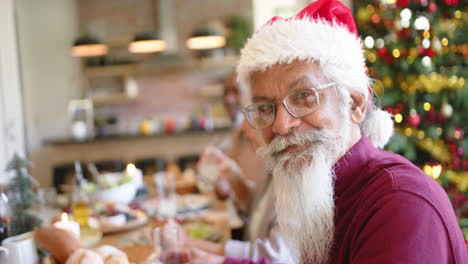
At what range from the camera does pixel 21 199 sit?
1.21m

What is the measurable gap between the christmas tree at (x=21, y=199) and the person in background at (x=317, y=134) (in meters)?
0.69

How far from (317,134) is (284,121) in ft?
0.31

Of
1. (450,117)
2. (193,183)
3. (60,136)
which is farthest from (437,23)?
(60,136)

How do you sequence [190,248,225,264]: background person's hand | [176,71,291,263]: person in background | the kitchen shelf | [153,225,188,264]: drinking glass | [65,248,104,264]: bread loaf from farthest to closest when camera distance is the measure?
the kitchen shelf → [176,71,291,263]: person in background → [190,248,225,264]: background person's hand → [153,225,188,264]: drinking glass → [65,248,104,264]: bread loaf

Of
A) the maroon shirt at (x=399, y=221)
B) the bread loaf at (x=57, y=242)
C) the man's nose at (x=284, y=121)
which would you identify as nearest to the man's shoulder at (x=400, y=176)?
the maroon shirt at (x=399, y=221)

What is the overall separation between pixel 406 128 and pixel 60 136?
4.60 metres

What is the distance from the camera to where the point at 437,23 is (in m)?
2.73

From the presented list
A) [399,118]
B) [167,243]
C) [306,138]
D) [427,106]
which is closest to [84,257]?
[167,243]

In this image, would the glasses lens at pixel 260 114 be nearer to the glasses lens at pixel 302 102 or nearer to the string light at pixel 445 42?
the glasses lens at pixel 302 102

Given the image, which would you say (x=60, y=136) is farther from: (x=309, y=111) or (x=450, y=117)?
(x=309, y=111)

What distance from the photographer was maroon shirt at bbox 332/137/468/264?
830mm

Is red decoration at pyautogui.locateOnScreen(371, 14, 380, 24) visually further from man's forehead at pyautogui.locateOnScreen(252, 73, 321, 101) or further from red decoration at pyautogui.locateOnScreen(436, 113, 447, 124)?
man's forehead at pyautogui.locateOnScreen(252, 73, 321, 101)

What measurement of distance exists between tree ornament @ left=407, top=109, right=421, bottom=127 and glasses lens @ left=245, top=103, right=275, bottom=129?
1896mm

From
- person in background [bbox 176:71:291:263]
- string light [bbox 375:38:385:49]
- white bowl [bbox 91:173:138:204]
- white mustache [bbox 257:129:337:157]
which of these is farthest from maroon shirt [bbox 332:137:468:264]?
string light [bbox 375:38:385:49]
